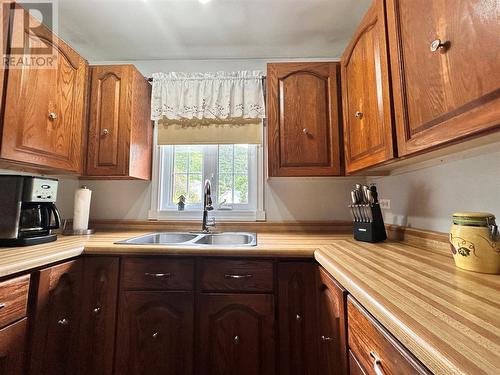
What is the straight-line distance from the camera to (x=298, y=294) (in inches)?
43.9

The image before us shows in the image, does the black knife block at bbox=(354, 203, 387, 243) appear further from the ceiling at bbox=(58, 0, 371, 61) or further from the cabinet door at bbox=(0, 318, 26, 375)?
the cabinet door at bbox=(0, 318, 26, 375)

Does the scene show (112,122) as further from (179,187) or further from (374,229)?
(374,229)

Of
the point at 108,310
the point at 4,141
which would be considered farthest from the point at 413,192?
the point at 4,141

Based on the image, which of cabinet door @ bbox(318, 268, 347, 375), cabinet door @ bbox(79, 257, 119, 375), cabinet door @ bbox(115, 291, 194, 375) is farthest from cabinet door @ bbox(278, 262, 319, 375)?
cabinet door @ bbox(79, 257, 119, 375)

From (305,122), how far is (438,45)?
2.75 ft

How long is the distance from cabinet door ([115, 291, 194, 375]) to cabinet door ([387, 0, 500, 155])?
1.23 m

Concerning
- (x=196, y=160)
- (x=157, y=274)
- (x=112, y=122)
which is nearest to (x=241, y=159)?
(x=196, y=160)

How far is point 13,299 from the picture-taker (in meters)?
0.87

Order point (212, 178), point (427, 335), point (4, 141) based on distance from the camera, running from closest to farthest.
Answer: point (427, 335)
point (4, 141)
point (212, 178)

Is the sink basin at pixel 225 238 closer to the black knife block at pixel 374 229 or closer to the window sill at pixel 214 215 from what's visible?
the window sill at pixel 214 215

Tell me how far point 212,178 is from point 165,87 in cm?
83

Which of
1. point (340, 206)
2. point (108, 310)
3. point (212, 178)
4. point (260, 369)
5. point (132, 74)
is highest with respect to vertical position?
point (132, 74)

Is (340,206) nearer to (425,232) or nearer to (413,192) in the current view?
(413,192)

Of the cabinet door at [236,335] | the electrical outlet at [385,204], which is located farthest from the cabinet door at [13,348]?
the electrical outlet at [385,204]
